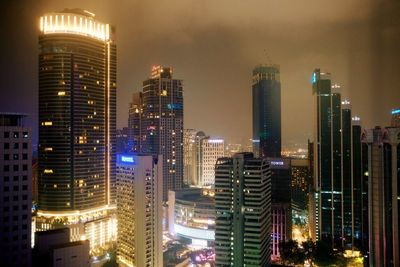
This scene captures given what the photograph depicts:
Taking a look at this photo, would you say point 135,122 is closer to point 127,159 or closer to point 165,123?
point 165,123

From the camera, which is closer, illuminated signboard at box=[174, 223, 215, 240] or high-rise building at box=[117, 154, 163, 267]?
high-rise building at box=[117, 154, 163, 267]

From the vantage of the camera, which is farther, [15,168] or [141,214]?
[141,214]

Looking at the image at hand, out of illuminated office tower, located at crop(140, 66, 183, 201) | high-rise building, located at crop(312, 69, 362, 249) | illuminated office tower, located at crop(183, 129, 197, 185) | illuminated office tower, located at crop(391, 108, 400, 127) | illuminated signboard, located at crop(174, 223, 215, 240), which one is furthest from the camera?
illuminated office tower, located at crop(183, 129, 197, 185)

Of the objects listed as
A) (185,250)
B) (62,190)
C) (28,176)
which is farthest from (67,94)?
(28,176)

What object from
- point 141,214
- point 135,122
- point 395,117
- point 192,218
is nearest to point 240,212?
point 141,214

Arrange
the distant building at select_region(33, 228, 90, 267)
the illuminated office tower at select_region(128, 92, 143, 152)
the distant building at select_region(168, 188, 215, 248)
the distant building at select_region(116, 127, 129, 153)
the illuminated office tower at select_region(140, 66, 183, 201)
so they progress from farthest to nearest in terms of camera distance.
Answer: the distant building at select_region(116, 127, 129, 153), the illuminated office tower at select_region(128, 92, 143, 152), the illuminated office tower at select_region(140, 66, 183, 201), the distant building at select_region(168, 188, 215, 248), the distant building at select_region(33, 228, 90, 267)

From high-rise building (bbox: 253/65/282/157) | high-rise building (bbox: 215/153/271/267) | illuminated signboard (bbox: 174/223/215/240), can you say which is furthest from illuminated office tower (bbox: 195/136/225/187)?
high-rise building (bbox: 215/153/271/267)

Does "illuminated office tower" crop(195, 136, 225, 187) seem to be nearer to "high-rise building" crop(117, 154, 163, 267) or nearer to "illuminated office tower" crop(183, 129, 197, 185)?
"illuminated office tower" crop(183, 129, 197, 185)

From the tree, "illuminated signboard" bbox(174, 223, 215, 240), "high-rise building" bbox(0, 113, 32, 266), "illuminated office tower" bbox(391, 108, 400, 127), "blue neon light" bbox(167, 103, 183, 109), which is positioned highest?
"blue neon light" bbox(167, 103, 183, 109)
